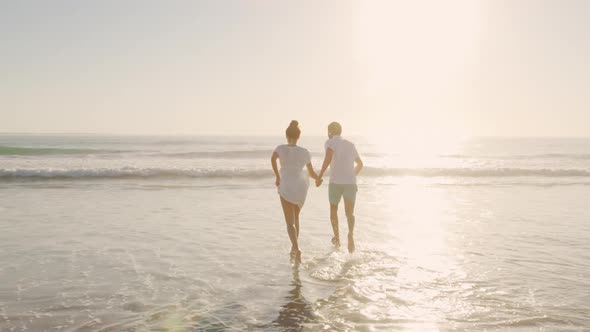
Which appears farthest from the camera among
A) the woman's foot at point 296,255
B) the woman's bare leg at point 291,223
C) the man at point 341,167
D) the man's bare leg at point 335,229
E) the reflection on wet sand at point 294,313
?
the man's bare leg at point 335,229

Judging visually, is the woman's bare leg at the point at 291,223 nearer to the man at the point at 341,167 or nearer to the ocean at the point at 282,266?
the ocean at the point at 282,266

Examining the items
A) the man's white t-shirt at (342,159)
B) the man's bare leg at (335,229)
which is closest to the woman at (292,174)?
the man's white t-shirt at (342,159)

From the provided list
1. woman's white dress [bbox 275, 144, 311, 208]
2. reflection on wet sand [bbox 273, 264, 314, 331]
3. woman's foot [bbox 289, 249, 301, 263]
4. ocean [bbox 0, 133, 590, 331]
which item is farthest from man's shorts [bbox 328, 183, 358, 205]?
reflection on wet sand [bbox 273, 264, 314, 331]

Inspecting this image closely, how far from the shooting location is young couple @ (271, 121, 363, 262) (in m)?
7.30

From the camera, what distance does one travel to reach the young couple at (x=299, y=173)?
730 cm

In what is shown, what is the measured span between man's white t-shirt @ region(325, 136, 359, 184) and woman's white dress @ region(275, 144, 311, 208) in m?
0.91

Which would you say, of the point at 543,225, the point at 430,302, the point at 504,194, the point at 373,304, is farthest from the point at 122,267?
the point at 504,194

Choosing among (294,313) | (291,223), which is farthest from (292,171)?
(294,313)

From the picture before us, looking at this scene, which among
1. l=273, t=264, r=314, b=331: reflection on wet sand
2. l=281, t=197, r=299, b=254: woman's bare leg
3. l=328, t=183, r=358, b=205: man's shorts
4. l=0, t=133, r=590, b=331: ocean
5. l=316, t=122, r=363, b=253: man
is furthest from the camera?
l=328, t=183, r=358, b=205: man's shorts

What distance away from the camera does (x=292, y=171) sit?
24.2 ft

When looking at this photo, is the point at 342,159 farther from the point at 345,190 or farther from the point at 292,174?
the point at 292,174

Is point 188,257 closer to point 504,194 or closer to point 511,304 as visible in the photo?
point 511,304

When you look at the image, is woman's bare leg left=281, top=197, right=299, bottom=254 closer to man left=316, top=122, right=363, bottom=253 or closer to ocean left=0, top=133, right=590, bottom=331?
ocean left=0, top=133, right=590, bottom=331

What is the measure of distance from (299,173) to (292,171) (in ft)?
0.40
